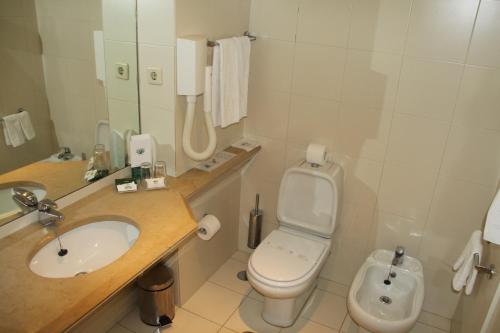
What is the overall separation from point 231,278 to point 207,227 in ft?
2.01

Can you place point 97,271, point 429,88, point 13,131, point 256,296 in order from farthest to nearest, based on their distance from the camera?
1. point 256,296
2. point 429,88
3. point 13,131
4. point 97,271

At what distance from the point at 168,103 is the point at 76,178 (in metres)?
0.57

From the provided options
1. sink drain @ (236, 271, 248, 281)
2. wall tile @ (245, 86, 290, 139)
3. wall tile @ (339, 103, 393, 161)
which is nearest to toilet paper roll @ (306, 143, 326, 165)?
wall tile @ (339, 103, 393, 161)

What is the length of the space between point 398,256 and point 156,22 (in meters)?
1.79

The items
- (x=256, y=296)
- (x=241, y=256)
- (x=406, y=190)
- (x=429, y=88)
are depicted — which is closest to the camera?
(x=429, y=88)

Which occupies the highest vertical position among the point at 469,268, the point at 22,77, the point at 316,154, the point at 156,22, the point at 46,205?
the point at 156,22

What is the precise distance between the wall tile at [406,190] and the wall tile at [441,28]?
24.4 inches

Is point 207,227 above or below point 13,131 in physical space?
below

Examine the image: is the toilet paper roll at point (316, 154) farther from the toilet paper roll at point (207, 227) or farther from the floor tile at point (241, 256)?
the floor tile at point (241, 256)

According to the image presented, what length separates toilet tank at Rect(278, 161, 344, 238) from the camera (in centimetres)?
232

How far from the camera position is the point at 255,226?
9.16ft

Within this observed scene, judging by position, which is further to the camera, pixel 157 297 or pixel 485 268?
pixel 157 297

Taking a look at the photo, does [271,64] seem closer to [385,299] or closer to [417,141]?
[417,141]

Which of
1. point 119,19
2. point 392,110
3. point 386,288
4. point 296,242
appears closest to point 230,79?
point 119,19
